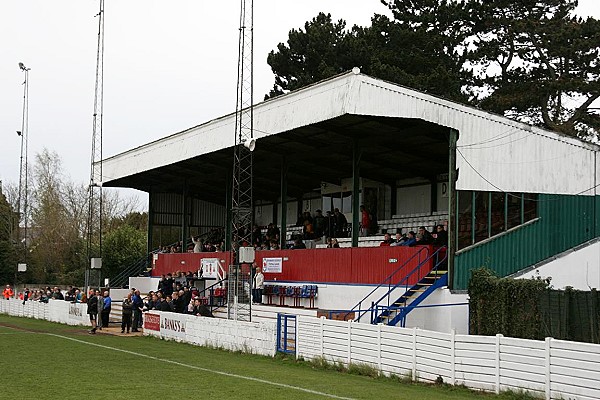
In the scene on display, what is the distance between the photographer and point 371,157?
37.2 meters

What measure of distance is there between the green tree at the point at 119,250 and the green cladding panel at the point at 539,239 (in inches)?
1735

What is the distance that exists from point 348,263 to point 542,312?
8402 millimetres

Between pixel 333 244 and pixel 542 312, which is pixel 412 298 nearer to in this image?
pixel 542 312

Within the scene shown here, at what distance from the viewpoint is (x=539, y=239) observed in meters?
29.8

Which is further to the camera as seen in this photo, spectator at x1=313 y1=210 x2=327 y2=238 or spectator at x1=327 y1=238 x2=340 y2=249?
spectator at x1=313 y1=210 x2=327 y2=238

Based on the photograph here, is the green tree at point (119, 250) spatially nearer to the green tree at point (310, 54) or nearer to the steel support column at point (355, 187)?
the green tree at point (310, 54)

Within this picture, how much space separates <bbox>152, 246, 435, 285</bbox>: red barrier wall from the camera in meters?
29.2

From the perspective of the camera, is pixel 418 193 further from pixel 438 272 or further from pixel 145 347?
pixel 145 347

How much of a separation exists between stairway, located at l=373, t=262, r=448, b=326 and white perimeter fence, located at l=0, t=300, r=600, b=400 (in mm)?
4181

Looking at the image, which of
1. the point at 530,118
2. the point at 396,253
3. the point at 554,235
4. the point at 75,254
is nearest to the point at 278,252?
the point at 396,253

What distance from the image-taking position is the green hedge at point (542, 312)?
82.9 feet

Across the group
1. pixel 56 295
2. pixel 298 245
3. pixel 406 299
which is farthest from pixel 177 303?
pixel 56 295

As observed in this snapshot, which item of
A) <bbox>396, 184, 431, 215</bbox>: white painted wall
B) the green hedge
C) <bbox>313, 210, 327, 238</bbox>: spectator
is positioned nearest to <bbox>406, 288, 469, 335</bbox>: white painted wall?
the green hedge

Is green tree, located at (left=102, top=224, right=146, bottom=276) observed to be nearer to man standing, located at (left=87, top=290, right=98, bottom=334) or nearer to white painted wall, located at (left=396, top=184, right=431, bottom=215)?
man standing, located at (left=87, top=290, right=98, bottom=334)
